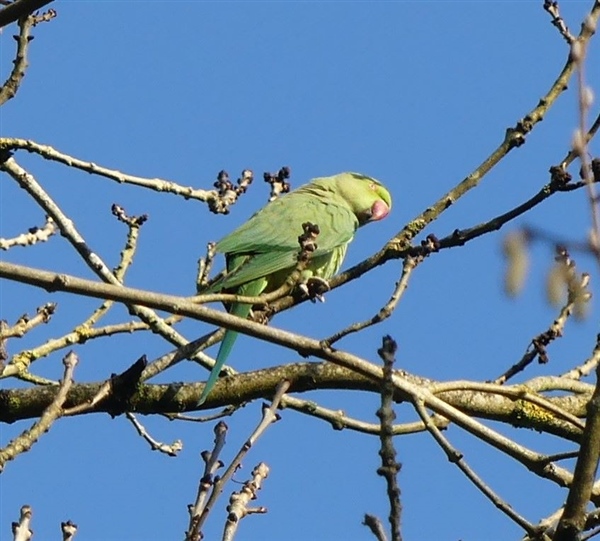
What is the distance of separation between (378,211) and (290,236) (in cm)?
141

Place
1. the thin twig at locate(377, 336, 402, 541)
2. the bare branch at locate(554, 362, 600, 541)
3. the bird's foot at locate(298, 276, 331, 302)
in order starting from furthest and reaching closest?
the bird's foot at locate(298, 276, 331, 302)
the bare branch at locate(554, 362, 600, 541)
the thin twig at locate(377, 336, 402, 541)

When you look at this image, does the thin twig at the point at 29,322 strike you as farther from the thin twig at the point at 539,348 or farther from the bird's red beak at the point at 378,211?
the bird's red beak at the point at 378,211

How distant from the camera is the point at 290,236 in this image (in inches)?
205

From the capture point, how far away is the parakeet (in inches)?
188

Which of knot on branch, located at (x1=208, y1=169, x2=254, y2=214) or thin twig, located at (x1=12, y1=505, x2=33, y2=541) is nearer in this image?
thin twig, located at (x1=12, y1=505, x2=33, y2=541)

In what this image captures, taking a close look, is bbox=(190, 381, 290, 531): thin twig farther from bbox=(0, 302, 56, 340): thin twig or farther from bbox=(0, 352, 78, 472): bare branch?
bbox=(0, 302, 56, 340): thin twig

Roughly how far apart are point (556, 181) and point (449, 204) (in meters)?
0.38

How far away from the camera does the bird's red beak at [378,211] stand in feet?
21.2

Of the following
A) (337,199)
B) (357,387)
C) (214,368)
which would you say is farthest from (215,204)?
(337,199)

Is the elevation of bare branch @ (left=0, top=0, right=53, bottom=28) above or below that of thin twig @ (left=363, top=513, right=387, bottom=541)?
above

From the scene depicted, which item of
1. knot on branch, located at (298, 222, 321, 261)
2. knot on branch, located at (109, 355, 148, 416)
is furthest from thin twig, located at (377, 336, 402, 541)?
knot on branch, located at (109, 355, 148, 416)

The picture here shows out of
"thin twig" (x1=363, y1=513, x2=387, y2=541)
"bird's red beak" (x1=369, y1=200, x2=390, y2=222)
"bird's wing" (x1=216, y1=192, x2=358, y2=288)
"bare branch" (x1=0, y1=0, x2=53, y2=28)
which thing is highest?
"bird's red beak" (x1=369, y1=200, x2=390, y2=222)

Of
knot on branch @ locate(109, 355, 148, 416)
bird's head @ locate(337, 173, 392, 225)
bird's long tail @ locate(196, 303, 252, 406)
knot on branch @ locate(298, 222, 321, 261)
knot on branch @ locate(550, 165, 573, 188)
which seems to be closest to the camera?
knot on branch @ locate(550, 165, 573, 188)

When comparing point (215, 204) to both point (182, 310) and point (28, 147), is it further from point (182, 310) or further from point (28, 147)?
point (182, 310)
